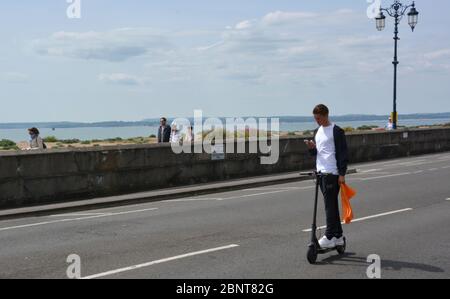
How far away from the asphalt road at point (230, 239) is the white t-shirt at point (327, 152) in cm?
120

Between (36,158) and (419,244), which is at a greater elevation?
(36,158)

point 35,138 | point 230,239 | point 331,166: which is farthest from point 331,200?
point 35,138

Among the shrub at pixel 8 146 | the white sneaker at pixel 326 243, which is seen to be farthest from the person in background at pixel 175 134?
the shrub at pixel 8 146

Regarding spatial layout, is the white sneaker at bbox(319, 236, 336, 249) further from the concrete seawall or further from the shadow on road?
the concrete seawall

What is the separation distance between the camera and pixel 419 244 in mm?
9000

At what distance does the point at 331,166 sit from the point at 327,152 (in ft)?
0.62

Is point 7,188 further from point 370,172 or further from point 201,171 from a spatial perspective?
point 370,172

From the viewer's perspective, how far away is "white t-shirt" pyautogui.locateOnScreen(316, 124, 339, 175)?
8.05 m

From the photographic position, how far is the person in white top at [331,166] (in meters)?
8.01

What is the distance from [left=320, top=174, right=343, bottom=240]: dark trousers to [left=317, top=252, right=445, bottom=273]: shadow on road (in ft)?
1.04

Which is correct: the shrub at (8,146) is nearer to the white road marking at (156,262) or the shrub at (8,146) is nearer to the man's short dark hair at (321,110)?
the white road marking at (156,262)

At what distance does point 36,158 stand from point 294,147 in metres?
10.4

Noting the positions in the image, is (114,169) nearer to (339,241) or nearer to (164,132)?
(164,132)
